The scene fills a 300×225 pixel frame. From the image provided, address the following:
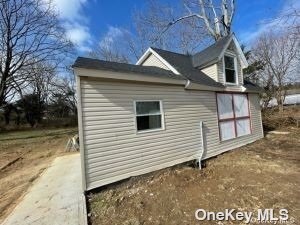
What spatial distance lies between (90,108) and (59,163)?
4.57 m

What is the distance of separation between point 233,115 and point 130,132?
612 cm

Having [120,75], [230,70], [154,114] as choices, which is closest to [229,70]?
[230,70]

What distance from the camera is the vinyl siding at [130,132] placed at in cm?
566

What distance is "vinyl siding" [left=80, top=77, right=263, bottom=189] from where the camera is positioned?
5.66 metres

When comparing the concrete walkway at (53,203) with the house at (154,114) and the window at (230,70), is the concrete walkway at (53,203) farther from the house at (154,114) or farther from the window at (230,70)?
the window at (230,70)

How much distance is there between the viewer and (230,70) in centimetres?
1090

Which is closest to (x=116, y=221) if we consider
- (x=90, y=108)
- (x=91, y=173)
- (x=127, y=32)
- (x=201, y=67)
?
(x=91, y=173)

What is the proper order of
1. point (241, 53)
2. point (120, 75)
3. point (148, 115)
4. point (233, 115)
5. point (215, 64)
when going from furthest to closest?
point (241, 53), point (233, 115), point (215, 64), point (148, 115), point (120, 75)

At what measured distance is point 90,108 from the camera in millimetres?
5680

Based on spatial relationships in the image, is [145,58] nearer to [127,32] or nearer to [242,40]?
[127,32]

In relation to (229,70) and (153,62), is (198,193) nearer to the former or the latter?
(153,62)

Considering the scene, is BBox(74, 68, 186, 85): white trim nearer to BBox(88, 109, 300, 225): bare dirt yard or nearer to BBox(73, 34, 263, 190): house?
BBox(73, 34, 263, 190): house

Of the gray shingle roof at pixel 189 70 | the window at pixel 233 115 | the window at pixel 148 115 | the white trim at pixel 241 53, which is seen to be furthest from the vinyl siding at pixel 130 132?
the white trim at pixel 241 53

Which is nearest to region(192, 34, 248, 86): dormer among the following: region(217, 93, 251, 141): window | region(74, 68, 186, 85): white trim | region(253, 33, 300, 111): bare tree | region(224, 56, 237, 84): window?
region(224, 56, 237, 84): window
